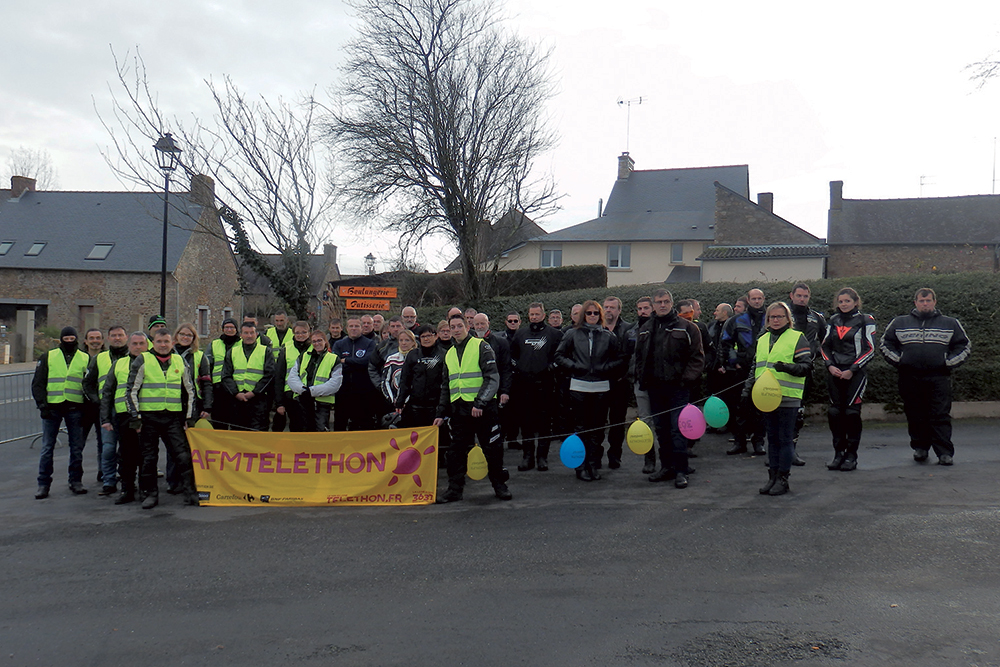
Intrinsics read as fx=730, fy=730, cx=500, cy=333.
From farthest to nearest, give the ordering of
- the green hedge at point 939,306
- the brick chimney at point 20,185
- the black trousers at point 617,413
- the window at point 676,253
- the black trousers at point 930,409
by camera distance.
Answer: the brick chimney at point 20,185 < the window at point 676,253 < the green hedge at point 939,306 < the black trousers at point 617,413 < the black trousers at point 930,409

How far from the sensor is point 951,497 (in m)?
6.73

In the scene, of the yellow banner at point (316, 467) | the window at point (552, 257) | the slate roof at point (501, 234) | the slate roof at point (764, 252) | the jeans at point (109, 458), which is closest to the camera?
the yellow banner at point (316, 467)

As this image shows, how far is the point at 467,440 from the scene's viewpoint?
7.66m

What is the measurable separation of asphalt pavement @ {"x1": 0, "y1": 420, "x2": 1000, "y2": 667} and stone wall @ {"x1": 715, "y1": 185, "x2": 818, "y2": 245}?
111 ft

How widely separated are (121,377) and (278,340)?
118 inches

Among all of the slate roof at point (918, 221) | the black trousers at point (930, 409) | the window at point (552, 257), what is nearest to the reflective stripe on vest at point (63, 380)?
the black trousers at point (930, 409)

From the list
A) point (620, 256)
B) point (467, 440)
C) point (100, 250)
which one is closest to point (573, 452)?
point (467, 440)

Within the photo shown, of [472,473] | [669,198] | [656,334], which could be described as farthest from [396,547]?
[669,198]

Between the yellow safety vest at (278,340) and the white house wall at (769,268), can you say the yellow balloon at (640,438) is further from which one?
the white house wall at (769,268)

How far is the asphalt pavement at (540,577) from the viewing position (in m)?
→ 4.12

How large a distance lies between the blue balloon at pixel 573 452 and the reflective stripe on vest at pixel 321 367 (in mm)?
3105

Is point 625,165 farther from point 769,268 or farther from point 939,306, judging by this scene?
point 939,306

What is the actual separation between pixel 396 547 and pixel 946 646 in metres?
3.85

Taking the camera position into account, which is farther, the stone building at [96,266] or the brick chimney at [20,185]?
the brick chimney at [20,185]
